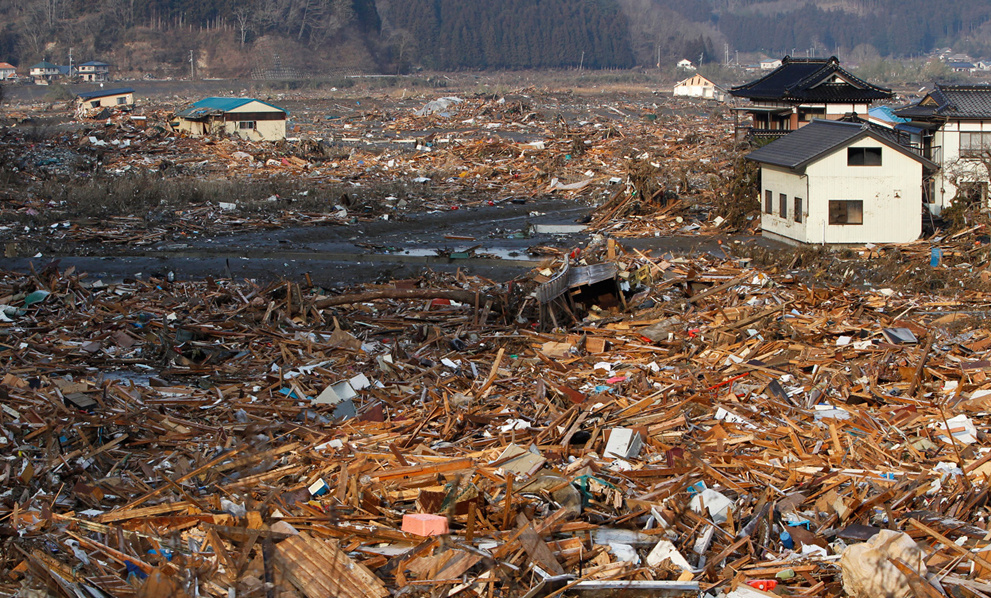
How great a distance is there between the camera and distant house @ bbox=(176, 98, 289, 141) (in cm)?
4588

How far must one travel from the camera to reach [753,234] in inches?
1030

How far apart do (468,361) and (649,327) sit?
336 cm

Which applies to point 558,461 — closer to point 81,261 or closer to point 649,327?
point 649,327

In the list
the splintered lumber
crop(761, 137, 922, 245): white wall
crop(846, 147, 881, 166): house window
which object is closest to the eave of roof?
crop(761, 137, 922, 245): white wall

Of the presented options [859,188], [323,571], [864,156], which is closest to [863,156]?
[864,156]

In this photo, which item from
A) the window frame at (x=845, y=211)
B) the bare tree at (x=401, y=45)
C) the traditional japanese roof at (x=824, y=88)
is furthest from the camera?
the bare tree at (x=401, y=45)

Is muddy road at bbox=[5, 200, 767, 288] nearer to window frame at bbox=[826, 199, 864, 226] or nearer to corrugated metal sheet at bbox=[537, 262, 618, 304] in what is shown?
window frame at bbox=[826, 199, 864, 226]

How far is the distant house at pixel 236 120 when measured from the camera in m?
45.9

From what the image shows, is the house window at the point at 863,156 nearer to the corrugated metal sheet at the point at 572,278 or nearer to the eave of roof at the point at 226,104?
the corrugated metal sheet at the point at 572,278

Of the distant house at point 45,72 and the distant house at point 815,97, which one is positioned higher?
the distant house at point 45,72

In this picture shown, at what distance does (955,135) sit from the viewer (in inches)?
1032

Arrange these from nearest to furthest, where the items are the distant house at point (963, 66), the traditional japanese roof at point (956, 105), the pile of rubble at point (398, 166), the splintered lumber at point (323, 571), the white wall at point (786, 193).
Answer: the splintered lumber at point (323, 571) < the white wall at point (786, 193) < the traditional japanese roof at point (956, 105) < the pile of rubble at point (398, 166) < the distant house at point (963, 66)

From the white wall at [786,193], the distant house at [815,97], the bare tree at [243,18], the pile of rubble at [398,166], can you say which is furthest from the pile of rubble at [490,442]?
the bare tree at [243,18]

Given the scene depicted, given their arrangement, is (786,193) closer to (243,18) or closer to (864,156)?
(864,156)
